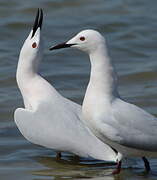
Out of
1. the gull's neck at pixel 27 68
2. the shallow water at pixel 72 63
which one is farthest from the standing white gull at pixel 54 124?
the shallow water at pixel 72 63

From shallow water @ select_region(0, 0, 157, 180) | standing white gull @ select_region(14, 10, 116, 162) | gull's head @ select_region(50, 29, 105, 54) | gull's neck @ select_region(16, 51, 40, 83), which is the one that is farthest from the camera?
gull's neck @ select_region(16, 51, 40, 83)

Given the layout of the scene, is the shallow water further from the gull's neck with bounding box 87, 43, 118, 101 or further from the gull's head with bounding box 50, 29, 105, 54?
the gull's head with bounding box 50, 29, 105, 54

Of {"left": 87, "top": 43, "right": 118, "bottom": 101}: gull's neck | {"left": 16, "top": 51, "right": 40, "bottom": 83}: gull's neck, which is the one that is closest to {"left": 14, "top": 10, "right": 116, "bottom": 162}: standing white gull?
{"left": 16, "top": 51, "right": 40, "bottom": 83}: gull's neck

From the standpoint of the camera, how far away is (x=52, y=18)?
14336 mm

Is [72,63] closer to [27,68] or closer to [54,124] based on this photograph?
[27,68]

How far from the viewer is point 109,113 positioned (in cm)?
741

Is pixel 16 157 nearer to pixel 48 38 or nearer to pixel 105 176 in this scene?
pixel 105 176

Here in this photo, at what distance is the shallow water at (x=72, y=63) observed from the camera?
8242mm

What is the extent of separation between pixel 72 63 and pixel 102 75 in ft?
15.3

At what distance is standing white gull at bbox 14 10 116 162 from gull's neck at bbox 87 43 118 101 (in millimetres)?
759

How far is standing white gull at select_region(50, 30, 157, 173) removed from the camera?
24.3 feet

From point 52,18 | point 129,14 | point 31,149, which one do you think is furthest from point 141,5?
point 31,149

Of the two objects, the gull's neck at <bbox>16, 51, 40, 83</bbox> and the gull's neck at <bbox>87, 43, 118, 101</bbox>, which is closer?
the gull's neck at <bbox>87, 43, 118, 101</bbox>

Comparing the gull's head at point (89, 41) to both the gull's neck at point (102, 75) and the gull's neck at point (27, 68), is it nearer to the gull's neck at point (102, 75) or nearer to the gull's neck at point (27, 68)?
the gull's neck at point (102, 75)
